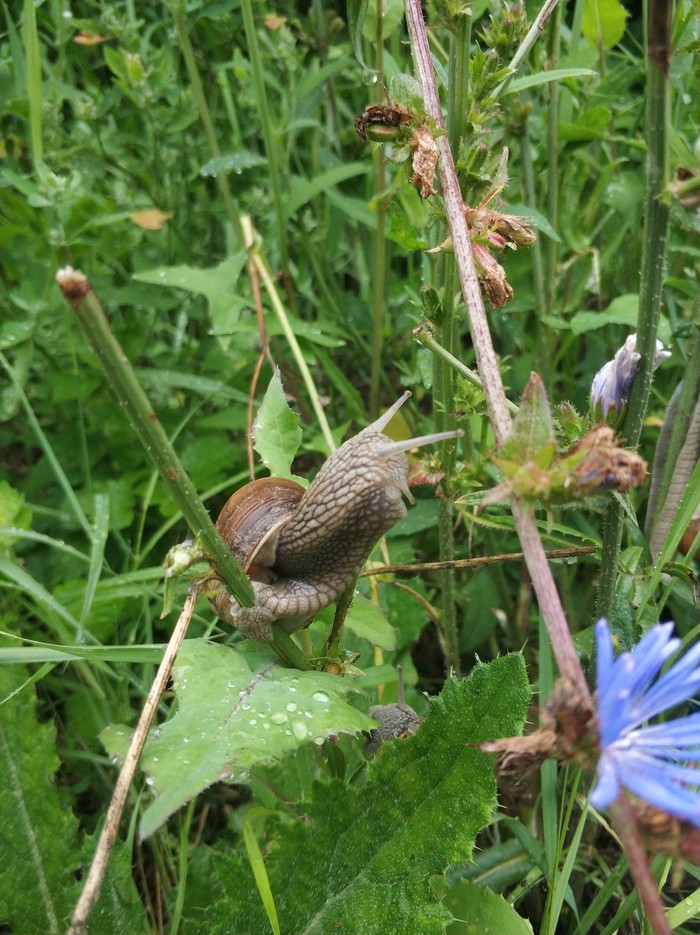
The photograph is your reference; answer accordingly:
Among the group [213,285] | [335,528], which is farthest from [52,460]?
[335,528]

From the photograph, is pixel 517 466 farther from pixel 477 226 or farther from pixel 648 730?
pixel 477 226

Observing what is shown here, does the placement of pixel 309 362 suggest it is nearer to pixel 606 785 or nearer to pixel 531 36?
pixel 531 36

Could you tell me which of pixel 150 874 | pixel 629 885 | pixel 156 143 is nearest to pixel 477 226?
pixel 629 885

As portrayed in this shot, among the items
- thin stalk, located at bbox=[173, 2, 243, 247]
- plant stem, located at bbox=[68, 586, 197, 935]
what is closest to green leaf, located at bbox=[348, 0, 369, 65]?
thin stalk, located at bbox=[173, 2, 243, 247]

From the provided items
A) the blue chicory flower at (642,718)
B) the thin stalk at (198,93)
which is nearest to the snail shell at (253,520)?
the blue chicory flower at (642,718)

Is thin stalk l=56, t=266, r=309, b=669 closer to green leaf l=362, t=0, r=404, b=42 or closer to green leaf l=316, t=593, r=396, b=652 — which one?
green leaf l=316, t=593, r=396, b=652

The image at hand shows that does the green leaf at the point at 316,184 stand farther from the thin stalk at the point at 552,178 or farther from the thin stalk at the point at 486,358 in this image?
the thin stalk at the point at 486,358
